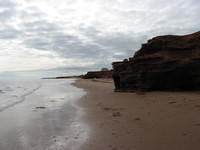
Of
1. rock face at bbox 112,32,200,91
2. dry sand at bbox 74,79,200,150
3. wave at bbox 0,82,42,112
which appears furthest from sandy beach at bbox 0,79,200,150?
rock face at bbox 112,32,200,91

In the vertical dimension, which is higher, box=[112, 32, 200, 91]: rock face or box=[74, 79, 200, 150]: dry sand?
box=[112, 32, 200, 91]: rock face

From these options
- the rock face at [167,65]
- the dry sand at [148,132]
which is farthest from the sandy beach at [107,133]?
the rock face at [167,65]

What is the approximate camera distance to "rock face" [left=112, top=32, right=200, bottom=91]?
11.5 meters

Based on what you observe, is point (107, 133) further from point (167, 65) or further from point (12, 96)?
point (12, 96)

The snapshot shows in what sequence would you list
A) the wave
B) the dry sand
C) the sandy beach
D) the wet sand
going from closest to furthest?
the dry sand → the sandy beach → the wet sand → the wave

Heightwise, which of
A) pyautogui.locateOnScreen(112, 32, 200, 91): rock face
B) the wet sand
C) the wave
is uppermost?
pyautogui.locateOnScreen(112, 32, 200, 91): rock face

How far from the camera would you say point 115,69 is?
50.0ft

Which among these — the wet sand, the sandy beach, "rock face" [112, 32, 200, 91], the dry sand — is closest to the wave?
the wet sand

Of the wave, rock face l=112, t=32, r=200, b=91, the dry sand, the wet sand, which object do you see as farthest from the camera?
rock face l=112, t=32, r=200, b=91

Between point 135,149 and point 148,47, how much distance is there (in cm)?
1074

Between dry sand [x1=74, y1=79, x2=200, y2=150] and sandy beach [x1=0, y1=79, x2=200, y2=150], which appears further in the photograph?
sandy beach [x1=0, y1=79, x2=200, y2=150]

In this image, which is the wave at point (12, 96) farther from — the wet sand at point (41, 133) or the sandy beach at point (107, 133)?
the sandy beach at point (107, 133)

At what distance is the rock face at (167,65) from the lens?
11.5 metres

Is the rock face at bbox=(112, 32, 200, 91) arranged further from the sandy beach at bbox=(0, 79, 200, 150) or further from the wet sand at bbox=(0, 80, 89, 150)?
the wet sand at bbox=(0, 80, 89, 150)
